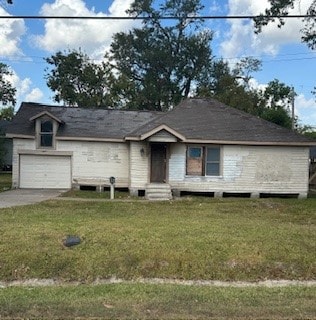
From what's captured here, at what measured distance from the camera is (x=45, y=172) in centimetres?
2203

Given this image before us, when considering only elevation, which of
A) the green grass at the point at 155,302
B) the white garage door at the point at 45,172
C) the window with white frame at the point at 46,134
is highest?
the window with white frame at the point at 46,134

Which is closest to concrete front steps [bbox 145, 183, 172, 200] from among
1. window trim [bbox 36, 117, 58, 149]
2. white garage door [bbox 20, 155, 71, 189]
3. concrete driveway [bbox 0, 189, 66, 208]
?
concrete driveway [bbox 0, 189, 66, 208]

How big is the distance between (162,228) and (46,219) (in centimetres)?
336

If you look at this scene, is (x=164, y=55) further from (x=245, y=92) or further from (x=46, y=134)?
(x=46, y=134)

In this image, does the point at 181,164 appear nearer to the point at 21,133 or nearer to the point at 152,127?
the point at 152,127

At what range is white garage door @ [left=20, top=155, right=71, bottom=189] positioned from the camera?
2184cm

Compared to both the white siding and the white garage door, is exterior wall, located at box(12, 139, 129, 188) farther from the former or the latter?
the white siding

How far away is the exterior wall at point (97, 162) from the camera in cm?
2159

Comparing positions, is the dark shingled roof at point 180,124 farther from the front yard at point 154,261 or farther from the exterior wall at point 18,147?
the front yard at point 154,261

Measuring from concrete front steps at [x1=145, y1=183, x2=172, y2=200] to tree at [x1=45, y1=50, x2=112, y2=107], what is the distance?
25116 millimetres

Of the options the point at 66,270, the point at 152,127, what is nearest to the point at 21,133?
the point at 152,127

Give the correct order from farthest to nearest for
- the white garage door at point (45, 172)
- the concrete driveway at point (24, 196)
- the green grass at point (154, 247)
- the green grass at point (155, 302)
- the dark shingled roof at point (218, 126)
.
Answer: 1. the white garage door at point (45, 172)
2. the dark shingled roof at point (218, 126)
3. the concrete driveway at point (24, 196)
4. the green grass at point (154, 247)
5. the green grass at point (155, 302)

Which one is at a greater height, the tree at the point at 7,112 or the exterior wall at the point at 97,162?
the tree at the point at 7,112

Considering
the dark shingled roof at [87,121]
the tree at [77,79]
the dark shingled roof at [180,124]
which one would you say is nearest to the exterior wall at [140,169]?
the dark shingled roof at [180,124]
